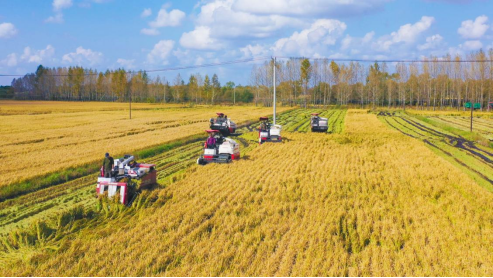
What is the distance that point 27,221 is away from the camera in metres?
11.7

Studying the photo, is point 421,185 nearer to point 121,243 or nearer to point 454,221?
point 454,221

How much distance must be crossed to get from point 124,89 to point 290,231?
387 ft

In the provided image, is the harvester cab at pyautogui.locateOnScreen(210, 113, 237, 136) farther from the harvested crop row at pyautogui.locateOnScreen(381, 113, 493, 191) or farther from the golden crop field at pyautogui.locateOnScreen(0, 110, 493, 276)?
the golden crop field at pyautogui.locateOnScreen(0, 110, 493, 276)

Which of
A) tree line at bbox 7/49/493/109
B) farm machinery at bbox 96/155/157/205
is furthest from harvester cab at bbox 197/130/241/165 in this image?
tree line at bbox 7/49/493/109

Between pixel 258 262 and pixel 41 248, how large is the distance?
17.0 ft

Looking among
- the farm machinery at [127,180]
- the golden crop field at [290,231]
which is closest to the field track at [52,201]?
the farm machinery at [127,180]

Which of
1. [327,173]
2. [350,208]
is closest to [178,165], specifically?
[327,173]

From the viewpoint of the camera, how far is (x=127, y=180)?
1466 centimetres

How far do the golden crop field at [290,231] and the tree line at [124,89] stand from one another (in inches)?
3904

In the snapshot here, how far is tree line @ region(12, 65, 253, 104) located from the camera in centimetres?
11956

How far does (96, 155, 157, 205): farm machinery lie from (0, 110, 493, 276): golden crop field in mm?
896

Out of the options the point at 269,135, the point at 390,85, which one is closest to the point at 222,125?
the point at 269,135

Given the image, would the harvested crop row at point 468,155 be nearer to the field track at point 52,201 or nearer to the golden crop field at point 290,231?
the golden crop field at point 290,231

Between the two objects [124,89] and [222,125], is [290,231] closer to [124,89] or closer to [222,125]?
[222,125]
